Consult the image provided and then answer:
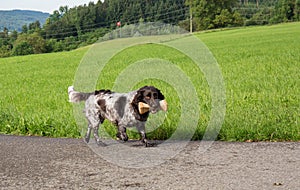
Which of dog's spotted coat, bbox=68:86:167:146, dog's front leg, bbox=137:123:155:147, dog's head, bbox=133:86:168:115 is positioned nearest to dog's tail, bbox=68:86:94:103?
dog's spotted coat, bbox=68:86:167:146

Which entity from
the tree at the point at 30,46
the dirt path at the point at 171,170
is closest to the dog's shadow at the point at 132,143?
the dirt path at the point at 171,170

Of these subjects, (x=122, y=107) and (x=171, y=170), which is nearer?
(x=171, y=170)

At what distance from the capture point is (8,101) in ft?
40.4

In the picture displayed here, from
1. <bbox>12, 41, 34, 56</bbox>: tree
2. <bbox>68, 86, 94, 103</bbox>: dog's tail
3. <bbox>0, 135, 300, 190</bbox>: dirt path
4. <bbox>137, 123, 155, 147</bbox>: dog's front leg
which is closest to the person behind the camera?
<bbox>0, 135, 300, 190</bbox>: dirt path

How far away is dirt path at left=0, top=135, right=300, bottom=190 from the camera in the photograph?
434cm

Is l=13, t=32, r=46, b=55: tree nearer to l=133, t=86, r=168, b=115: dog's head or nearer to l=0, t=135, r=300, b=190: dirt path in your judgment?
l=0, t=135, r=300, b=190: dirt path

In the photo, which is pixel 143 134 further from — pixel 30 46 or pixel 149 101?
pixel 30 46

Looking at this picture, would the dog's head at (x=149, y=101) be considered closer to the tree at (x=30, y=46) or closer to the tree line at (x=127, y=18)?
the tree line at (x=127, y=18)

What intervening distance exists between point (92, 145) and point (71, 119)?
182 centimetres

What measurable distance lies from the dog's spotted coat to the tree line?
55.6 metres

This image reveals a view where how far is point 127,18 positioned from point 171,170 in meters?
76.3

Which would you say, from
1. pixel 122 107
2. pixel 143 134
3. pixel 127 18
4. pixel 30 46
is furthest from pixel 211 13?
pixel 122 107

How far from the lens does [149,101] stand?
17.6 ft

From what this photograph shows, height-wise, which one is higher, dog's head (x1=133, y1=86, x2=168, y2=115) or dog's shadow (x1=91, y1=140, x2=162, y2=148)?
dog's head (x1=133, y1=86, x2=168, y2=115)
